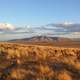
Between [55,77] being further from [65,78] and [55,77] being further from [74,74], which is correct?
[74,74]

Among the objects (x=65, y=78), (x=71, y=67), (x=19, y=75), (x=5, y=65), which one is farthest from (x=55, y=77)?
(x=5, y=65)

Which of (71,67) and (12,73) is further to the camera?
(71,67)

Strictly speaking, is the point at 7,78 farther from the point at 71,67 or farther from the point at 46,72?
the point at 71,67

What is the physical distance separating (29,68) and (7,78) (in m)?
2.03

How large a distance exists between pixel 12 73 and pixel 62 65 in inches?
187

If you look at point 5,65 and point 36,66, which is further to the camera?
point 5,65

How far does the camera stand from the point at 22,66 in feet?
69.3

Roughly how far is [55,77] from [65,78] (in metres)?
0.57

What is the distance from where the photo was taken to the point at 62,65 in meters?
23.1

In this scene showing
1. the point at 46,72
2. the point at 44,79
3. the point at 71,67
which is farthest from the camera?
the point at 71,67

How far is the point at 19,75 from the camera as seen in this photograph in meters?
19.4

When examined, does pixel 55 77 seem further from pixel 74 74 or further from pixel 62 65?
pixel 62 65

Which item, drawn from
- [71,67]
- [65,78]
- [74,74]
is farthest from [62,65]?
[65,78]

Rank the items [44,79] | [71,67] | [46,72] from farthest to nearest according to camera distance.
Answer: [71,67] < [46,72] < [44,79]
